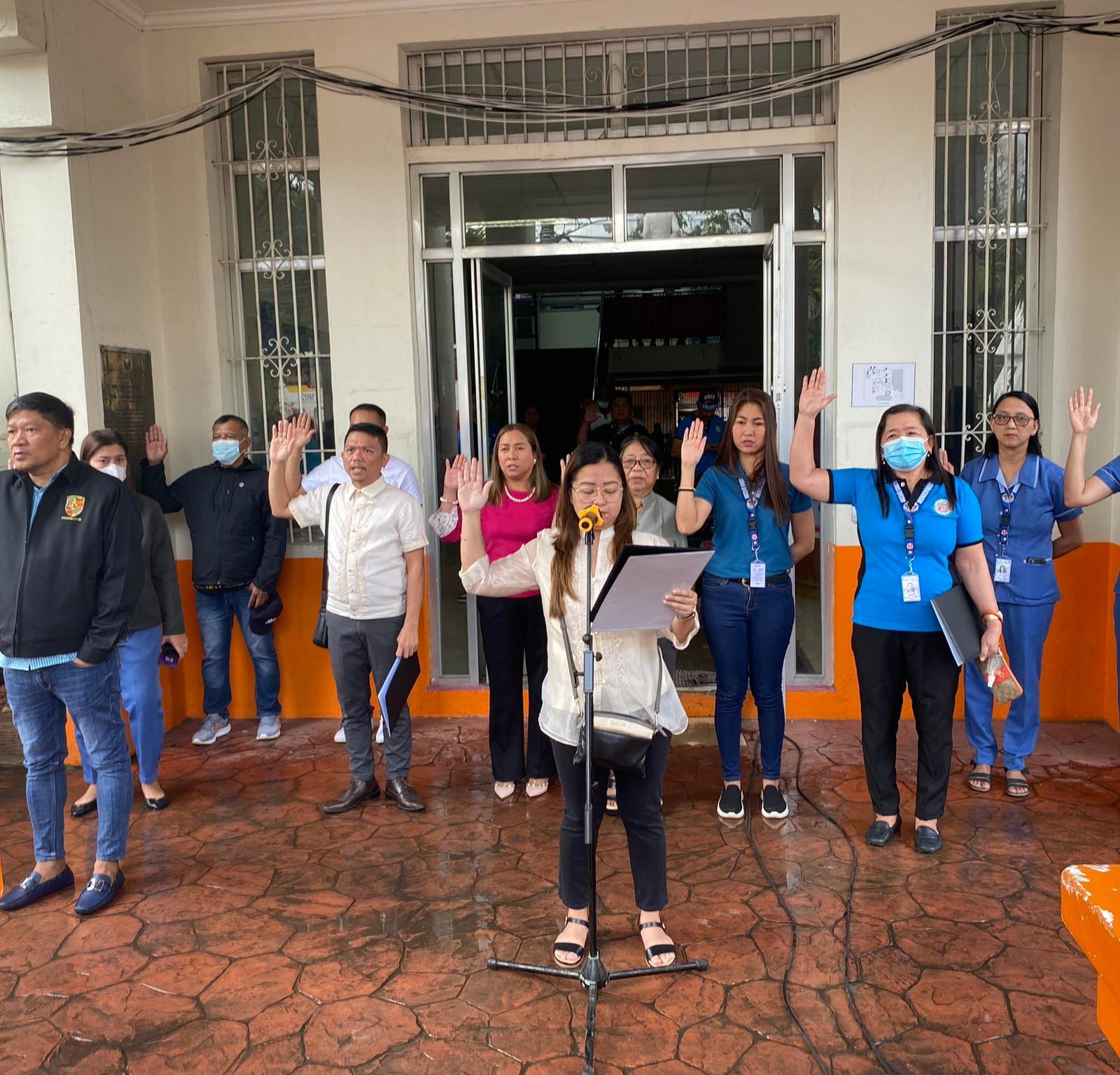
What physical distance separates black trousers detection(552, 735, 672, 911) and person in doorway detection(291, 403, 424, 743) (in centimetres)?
184

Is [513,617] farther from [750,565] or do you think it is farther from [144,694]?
[144,694]

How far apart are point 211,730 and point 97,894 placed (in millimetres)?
1798

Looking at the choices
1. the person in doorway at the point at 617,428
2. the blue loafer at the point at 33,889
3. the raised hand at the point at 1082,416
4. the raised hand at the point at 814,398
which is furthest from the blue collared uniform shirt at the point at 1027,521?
the blue loafer at the point at 33,889

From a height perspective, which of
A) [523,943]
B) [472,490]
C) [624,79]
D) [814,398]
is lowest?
[523,943]

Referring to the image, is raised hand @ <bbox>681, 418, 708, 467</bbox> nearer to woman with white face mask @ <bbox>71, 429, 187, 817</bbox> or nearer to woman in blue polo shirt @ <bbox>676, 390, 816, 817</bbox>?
woman in blue polo shirt @ <bbox>676, 390, 816, 817</bbox>

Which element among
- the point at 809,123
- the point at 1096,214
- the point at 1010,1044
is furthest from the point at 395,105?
the point at 1010,1044

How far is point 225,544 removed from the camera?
16.9ft

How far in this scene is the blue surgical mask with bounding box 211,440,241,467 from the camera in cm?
508

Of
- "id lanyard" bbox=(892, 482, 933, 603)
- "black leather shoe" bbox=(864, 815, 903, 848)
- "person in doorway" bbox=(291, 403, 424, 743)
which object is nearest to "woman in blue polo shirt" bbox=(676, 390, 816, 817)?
"black leather shoe" bbox=(864, 815, 903, 848)

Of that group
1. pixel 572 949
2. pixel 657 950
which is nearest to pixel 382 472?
pixel 572 949

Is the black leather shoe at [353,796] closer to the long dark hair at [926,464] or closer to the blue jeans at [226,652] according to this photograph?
the blue jeans at [226,652]

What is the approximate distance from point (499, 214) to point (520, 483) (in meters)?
1.92

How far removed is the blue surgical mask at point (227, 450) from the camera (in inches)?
200

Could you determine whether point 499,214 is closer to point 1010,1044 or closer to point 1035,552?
point 1035,552
